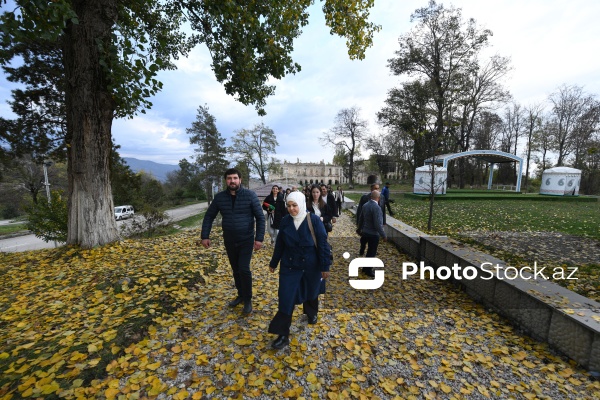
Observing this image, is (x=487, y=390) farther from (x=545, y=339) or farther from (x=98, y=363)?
(x=98, y=363)

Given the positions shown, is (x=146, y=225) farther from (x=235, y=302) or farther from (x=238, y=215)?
(x=238, y=215)

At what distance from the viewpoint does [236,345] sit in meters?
2.86

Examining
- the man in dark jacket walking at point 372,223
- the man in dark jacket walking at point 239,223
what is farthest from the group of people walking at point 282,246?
the man in dark jacket walking at point 372,223

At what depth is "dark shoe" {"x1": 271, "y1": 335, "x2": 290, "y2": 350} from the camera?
2.77 metres

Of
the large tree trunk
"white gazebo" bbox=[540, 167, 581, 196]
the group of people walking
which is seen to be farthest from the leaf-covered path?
"white gazebo" bbox=[540, 167, 581, 196]

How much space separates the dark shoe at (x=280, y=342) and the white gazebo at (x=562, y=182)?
101 ft

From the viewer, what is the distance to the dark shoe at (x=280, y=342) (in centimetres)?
277

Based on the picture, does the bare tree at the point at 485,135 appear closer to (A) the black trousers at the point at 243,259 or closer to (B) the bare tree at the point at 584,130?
(B) the bare tree at the point at 584,130

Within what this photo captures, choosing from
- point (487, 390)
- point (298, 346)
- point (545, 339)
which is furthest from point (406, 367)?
point (545, 339)

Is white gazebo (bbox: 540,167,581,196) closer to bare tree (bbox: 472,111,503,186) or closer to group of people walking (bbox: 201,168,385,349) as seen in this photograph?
bare tree (bbox: 472,111,503,186)

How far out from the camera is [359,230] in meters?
5.40

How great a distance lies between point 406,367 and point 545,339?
183 centimetres

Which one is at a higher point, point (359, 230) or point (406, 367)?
point (359, 230)

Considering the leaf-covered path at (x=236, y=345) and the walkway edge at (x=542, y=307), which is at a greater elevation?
the walkway edge at (x=542, y=307)
